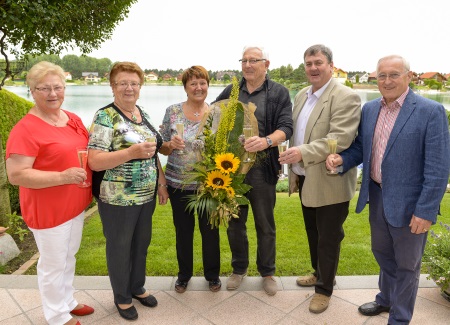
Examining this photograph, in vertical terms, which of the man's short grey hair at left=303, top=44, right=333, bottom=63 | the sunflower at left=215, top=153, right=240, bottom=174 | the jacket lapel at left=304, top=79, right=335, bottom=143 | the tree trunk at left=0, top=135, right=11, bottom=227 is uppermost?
the man's short grey hair at left=303, top=44, right=333, bottom=63

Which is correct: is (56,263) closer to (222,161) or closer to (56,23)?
(222,161)

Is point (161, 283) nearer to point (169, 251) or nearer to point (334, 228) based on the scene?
point (169, 251)

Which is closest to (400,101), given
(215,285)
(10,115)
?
(215,285)

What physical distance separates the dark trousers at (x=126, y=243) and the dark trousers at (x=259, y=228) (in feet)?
3.20

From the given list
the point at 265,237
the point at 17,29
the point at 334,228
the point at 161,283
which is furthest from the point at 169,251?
the point at 17,29

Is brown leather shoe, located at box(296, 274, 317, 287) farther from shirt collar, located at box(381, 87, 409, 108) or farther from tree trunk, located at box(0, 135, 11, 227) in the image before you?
tree trunk, located at box(0, 135, 11, 227)

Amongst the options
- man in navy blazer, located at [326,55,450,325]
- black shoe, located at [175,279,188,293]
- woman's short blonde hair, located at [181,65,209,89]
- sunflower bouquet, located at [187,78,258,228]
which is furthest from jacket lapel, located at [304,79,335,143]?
black shoe, located at [175,279,188,293]

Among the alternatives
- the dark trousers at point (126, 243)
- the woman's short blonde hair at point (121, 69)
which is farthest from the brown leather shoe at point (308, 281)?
the woman's short blonde hair at point (121, 69)

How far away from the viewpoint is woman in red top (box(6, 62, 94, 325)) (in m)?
2.55

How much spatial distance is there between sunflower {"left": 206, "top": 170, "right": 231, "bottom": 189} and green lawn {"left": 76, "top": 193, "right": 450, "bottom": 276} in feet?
4.78

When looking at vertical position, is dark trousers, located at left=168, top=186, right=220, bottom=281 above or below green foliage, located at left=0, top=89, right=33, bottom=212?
below

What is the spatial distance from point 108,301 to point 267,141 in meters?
2.19

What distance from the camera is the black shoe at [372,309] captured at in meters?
3.31

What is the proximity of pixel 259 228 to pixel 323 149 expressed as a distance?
112 cm
